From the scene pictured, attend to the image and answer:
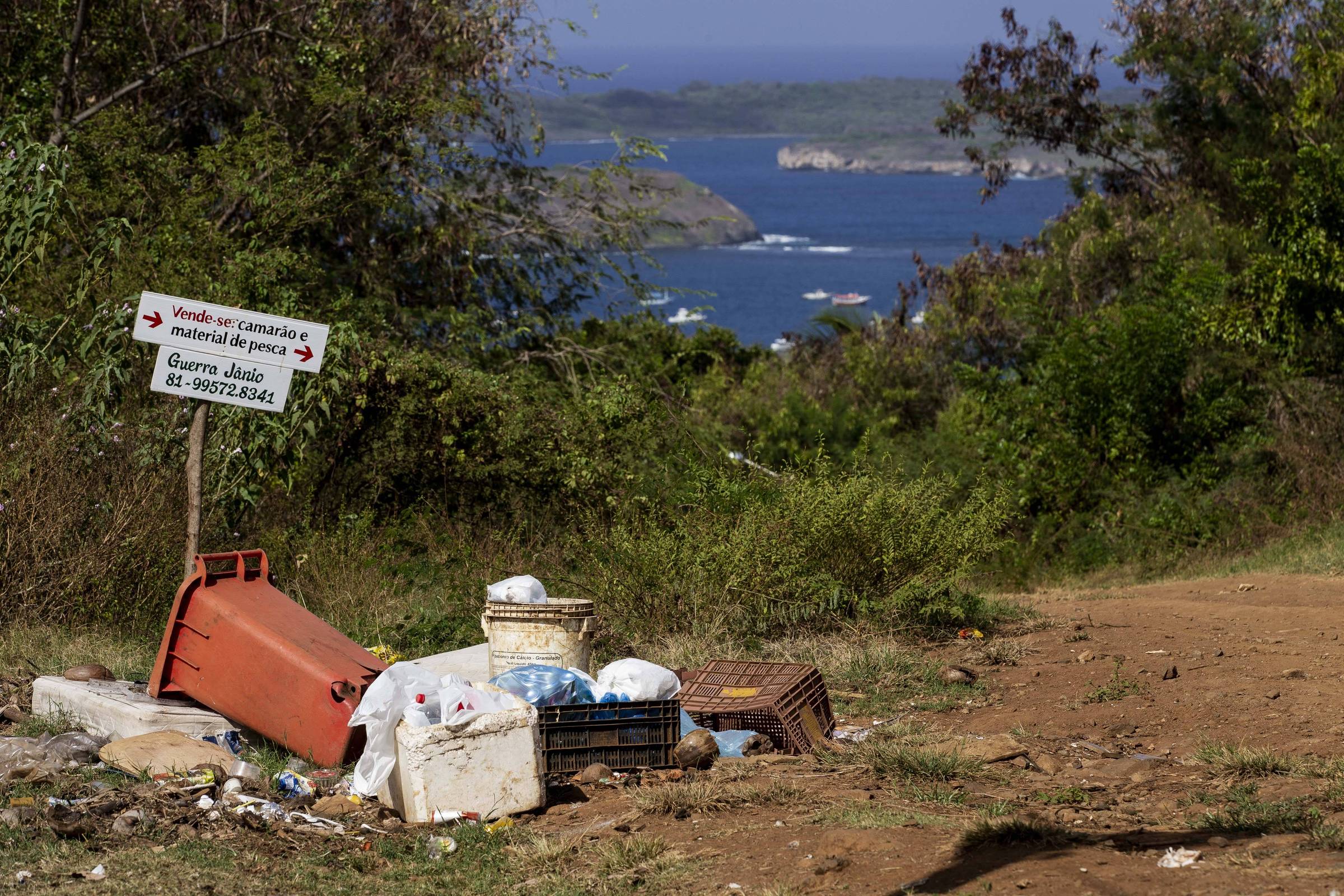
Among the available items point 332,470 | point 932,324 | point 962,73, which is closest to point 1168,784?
point 332,470

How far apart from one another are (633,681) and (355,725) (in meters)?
1.26

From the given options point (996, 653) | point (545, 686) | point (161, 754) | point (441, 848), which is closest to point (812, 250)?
point (996, 653)

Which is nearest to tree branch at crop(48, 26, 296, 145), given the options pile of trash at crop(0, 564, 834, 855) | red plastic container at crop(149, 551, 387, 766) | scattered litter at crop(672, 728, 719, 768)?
pile of trash at crop(0, 564, 834, 855)

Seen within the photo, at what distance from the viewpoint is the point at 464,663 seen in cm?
687

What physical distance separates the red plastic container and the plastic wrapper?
14.1 inches

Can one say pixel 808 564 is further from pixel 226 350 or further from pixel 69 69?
pixel 69 69

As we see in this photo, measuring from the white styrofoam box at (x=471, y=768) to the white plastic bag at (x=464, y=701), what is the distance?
0.11 feet

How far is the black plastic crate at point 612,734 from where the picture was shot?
5512 millimetres

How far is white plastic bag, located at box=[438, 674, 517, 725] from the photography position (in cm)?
507

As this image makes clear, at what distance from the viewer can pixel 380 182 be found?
14531 mm

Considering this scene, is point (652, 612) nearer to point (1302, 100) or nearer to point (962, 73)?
point (1302, 100)

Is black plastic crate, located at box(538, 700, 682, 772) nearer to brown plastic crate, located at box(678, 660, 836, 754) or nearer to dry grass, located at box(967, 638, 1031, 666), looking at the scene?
brown plastic crate, located at box(678, 660, 836, 754)

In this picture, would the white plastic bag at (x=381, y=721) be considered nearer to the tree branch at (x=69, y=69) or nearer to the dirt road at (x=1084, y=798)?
the dirt road at (x=1084, y=798)

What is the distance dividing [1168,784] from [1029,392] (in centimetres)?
1193
